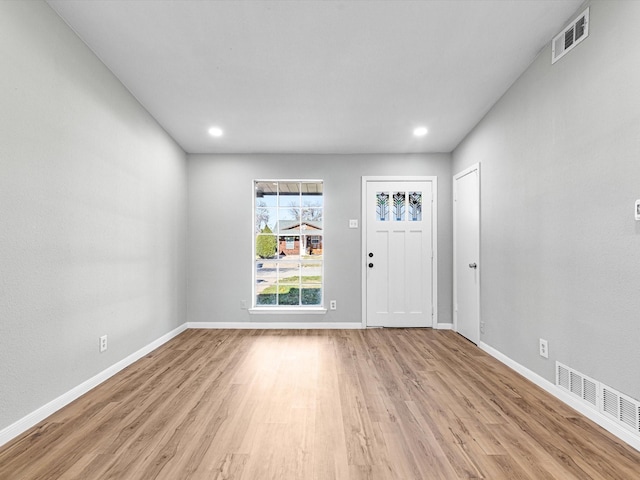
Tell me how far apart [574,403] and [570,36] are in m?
2.51

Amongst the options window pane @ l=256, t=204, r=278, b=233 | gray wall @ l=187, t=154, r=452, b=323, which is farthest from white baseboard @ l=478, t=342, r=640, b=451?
window pane @ l=256, t=204, r=278, b=233

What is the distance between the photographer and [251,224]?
456cm

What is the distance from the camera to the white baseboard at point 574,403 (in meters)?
1.82

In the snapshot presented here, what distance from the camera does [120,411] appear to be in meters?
2.20

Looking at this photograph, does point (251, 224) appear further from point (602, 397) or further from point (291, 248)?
point (602, 397)

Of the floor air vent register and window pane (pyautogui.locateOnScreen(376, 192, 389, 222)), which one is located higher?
window pane (pyautogui.locateOnScreen(376, 192, 389, 222))

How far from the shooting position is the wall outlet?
2.51m

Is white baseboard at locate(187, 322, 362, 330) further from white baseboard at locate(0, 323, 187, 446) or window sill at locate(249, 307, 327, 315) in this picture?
white baseboard at locate(0, 323, 187, 446)

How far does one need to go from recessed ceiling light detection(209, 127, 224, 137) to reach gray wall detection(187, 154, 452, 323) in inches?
24.3

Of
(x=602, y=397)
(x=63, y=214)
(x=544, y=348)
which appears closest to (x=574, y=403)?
(x=602, y=397)

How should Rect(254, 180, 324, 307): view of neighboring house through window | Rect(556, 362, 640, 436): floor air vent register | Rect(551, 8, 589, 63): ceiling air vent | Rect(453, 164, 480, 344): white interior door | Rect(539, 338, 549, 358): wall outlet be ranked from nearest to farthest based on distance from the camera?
Rect(556, 362, 640, 436): floor air vent register, Rect(551, 8, 589, 63): ceiling air vent, Rect(539, 338, 549, 358): wall outlet, Rect(453, 164, 480, 344): white interior door, Rect(254, 180, 324, 307): view of neighboring house through window

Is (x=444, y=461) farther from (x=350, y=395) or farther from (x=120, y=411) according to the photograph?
(x=120, y=411)

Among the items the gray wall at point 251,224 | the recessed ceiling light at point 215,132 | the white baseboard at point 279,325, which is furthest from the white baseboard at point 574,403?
the recessed ceiling light at point 215,132

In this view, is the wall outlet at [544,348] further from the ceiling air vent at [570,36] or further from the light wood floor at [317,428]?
the ceiling air vent at [570,36]
